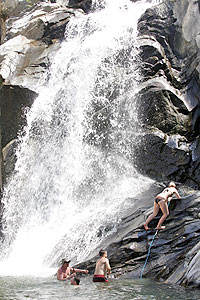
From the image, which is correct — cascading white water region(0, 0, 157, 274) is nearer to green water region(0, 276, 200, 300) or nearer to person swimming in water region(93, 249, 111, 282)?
person swimming in water region(93, 249, 111, 282)

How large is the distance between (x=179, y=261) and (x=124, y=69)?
12323 millimetres

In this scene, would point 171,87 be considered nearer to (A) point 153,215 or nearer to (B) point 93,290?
(A) point 153,215

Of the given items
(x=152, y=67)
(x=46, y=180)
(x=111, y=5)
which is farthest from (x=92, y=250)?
(x=111, y=5)

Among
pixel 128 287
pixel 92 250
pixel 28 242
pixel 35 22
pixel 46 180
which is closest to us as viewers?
pixel 128 287

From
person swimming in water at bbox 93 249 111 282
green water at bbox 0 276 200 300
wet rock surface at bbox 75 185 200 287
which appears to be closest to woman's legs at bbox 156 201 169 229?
wet rock surface at bbox 75 185 200 287

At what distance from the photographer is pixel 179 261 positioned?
8.80m

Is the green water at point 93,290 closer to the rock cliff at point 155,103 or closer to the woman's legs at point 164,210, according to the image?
the rock cliff at point 155,103

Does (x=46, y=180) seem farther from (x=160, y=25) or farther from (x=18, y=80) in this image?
(x=160, y=25)

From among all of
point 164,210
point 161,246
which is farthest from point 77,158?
point 161,246

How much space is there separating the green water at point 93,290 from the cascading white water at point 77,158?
281 cm

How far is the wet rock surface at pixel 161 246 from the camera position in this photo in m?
8.75

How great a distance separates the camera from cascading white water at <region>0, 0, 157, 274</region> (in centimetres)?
1302

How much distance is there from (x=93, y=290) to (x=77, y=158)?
9758mm

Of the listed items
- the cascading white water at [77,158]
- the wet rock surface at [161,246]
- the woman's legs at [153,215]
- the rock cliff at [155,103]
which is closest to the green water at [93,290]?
the wet rock surface at [161,246]
